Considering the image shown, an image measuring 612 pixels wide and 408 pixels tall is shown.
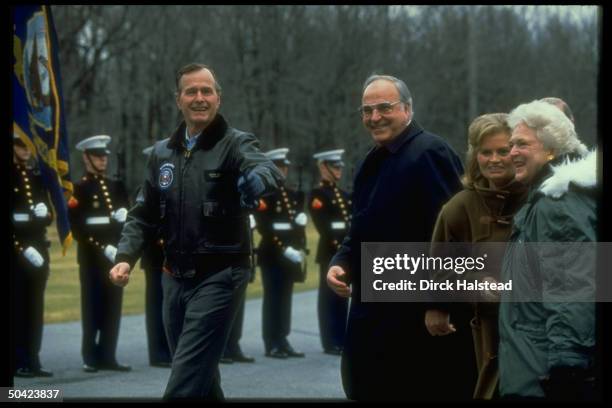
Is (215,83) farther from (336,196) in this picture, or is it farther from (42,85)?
(336,196)

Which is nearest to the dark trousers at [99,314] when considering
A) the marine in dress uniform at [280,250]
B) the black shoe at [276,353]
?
the black shoe at [276,353]

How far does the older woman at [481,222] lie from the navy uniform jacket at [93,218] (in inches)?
212

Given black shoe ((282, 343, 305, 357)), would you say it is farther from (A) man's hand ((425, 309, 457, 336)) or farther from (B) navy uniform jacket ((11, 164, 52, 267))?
(A) man's hand ((425, 309, 457, 336))

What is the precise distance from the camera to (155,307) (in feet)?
35.8

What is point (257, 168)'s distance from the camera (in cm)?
582

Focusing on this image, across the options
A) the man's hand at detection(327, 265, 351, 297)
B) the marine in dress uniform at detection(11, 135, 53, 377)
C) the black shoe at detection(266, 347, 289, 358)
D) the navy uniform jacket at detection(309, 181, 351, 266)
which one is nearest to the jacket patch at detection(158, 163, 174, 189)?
the man's hand at detection(327, 265, 351, 297)

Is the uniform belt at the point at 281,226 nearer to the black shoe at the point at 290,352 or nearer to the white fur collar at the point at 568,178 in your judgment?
the black shoe at the point at 290,352

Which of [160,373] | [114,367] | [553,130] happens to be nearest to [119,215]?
[114,367]

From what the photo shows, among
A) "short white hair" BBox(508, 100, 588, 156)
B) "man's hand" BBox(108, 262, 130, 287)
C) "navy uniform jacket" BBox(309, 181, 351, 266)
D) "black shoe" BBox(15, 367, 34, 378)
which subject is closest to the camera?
"short white hair" BBox(508, 100, 588, 156)

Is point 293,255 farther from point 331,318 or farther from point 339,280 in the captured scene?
point 339,280

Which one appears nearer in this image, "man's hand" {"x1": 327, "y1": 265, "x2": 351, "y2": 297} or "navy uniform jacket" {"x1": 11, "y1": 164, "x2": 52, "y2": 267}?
"man's hand" {"x1": 327, "y1": 265, "x2": 351, "y2": 297}

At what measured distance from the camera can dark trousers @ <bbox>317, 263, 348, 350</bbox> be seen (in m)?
11.8

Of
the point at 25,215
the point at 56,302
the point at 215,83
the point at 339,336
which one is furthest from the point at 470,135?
the point at 56,302

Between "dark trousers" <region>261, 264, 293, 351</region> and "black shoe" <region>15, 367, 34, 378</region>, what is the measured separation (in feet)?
8.54
